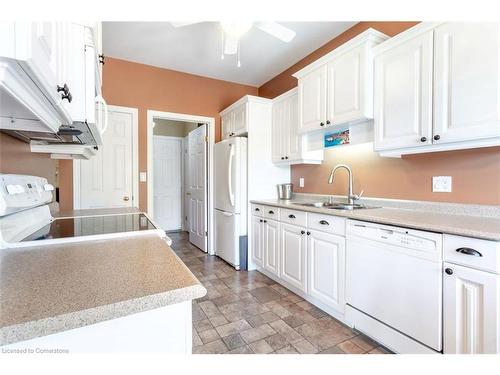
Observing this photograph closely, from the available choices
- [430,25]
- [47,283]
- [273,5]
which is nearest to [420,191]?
[430,25]

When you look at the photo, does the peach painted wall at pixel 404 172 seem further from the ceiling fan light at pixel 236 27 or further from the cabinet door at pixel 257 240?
the ceiling fan light at pixel 236 27

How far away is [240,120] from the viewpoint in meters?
3.33

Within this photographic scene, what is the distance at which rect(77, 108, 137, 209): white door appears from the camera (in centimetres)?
311

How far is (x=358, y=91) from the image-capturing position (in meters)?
2.04

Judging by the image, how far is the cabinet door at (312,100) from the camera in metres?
2.37

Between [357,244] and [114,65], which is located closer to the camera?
[357,244]

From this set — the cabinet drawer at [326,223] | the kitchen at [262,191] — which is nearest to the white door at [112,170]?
the kitchen at [262,191]

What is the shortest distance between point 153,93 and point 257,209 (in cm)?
215

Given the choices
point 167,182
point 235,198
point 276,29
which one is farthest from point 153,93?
point 167,182

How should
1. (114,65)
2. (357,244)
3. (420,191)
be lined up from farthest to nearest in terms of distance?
1. (114,65)
2. (420,191)
3. (357,244)

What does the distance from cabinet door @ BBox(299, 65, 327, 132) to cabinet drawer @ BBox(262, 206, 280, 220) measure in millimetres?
906

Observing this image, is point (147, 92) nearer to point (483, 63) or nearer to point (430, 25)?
point (430, 25)

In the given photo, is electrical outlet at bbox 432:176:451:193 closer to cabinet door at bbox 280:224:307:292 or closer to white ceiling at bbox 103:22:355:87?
cabinet door at bbox 280:224:307:292

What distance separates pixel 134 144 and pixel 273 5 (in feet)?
8.81
